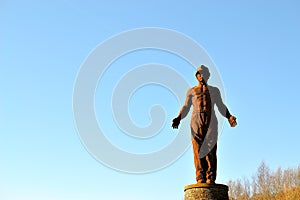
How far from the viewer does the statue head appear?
10.4 m

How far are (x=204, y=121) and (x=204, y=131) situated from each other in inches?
10.7

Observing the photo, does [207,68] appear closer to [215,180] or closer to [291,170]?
[215,180]

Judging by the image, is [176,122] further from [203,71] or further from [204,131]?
[203,71]

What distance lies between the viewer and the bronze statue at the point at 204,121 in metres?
9.77

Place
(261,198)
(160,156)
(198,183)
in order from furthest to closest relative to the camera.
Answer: (261,198)
(160,156)
(198,183)

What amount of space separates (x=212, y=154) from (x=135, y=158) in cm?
286

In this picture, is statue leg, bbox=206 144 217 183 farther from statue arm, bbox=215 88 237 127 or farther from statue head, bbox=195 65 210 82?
statue head, bbox=195 65 210 82

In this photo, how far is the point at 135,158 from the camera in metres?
11.7

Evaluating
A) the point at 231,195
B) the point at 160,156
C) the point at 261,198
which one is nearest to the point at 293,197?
the point at 261,198

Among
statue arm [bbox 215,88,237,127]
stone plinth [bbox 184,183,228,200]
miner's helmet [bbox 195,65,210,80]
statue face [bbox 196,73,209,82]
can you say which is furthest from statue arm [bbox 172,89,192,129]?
stone plinth [bbox 184,183,228,200]

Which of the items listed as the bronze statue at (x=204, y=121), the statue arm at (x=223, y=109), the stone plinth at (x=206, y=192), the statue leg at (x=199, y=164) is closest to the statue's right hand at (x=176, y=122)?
the bronze statue at (x=204, y=121)

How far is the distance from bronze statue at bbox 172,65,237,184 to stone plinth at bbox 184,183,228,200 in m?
0.26

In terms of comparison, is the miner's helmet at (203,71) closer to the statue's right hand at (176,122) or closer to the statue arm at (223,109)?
the statue arm at (223,109)

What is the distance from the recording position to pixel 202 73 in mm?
10438
